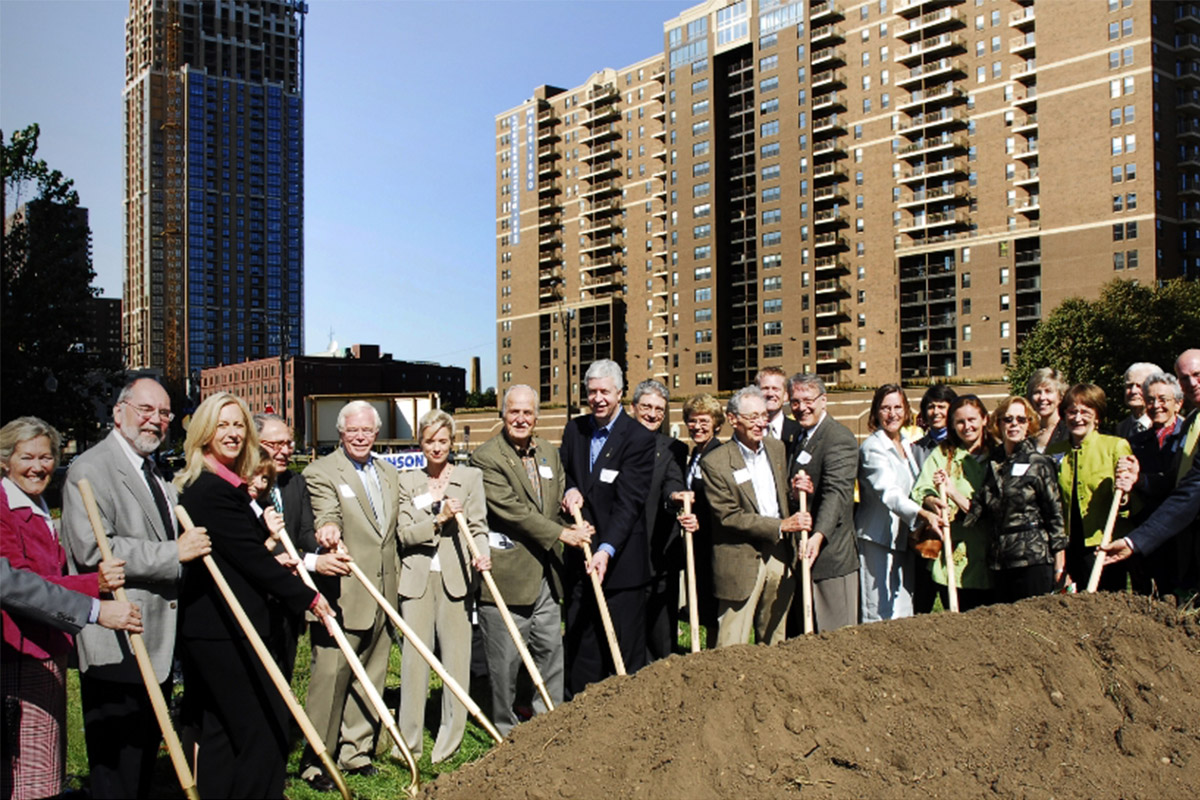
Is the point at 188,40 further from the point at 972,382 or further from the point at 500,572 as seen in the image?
the point at 500,572

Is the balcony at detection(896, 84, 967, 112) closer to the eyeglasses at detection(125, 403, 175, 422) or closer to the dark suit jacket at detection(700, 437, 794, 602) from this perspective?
the dark suit jacket at detection(700, 437, 794, 602)

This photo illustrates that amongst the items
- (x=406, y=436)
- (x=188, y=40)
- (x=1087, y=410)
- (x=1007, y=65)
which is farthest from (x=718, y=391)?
(x=188, y=40)

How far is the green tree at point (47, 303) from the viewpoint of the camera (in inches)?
1053

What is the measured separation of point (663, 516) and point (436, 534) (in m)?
1.81

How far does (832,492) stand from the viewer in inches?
249

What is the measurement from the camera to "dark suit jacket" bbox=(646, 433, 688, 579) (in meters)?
6.66

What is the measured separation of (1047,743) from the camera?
13.6 ft

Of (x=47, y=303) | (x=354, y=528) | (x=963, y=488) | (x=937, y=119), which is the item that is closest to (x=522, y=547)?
(x=354, y=528)

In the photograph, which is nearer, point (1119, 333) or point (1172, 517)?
point (1172, 517)

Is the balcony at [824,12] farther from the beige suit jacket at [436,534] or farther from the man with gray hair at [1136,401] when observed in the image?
the beige suit jacket at [436,534]

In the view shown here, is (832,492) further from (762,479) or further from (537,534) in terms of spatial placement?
(537,534)

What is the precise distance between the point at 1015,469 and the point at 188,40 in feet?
478

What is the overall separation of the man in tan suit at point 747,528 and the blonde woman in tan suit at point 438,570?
1.64m

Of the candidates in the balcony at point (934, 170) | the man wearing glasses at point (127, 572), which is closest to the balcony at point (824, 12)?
the balcony at point (934, 170)
